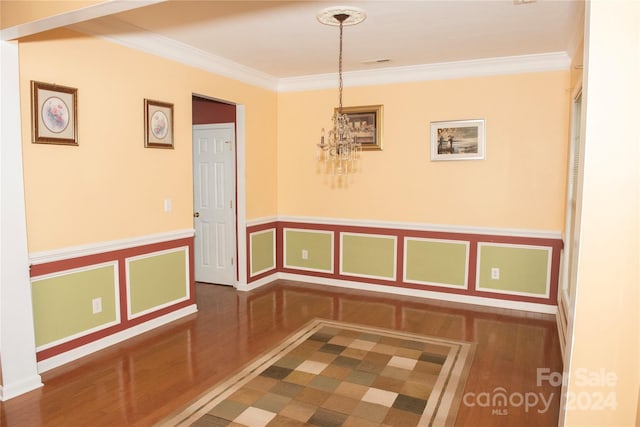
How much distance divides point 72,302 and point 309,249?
2998 mm

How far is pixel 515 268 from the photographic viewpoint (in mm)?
4754

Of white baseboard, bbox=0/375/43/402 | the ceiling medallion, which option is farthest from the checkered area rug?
the ceiling medallion

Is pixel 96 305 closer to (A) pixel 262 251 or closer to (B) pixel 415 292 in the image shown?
(A) pixel 262 251

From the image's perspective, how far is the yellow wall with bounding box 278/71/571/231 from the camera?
14.9ft

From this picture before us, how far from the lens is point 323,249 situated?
576 centimetres

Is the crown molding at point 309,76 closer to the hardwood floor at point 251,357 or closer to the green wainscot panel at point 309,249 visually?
the green wainscot panel at point 309,249

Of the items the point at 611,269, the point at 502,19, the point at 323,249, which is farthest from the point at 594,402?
the point at 323,249

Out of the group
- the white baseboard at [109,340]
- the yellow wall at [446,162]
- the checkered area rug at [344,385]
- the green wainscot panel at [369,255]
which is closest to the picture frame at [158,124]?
the white baseboard at [109,340]

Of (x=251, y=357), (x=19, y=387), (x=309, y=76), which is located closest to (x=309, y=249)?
(x=309, y=76)

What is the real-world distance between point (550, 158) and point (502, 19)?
1.69 m

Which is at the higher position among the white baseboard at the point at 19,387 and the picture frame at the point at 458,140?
the picture frame at the point at 458,140

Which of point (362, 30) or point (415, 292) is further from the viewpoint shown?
point (415, 292)

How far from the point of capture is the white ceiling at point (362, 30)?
3.22 meters

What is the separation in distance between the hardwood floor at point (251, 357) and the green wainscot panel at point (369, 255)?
29 centimetres
